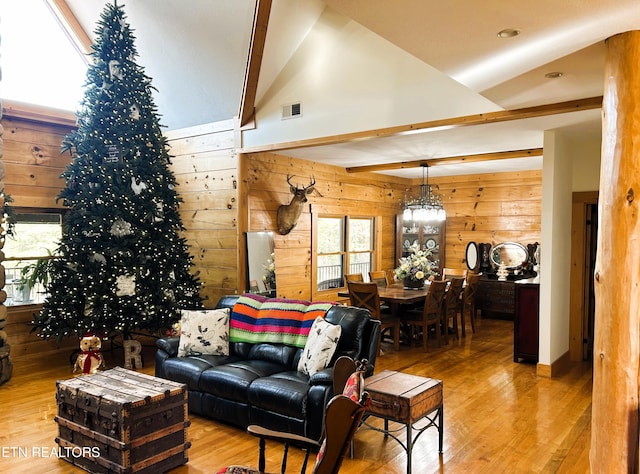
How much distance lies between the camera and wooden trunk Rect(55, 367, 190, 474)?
9.28 ft

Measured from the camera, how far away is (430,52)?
2797mm

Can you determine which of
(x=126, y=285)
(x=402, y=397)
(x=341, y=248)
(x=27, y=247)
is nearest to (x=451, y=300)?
(x=341, y=248)

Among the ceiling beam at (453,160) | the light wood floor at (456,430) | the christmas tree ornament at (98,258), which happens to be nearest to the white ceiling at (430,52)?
the ceiling beam at (453,160)

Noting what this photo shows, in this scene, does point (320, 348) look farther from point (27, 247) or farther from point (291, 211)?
point (27, 247)

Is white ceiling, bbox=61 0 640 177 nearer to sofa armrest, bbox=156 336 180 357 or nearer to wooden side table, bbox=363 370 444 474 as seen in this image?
wooden side table, bbox=363 370 444 474

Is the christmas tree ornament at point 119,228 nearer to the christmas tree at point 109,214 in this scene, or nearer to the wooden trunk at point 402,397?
the christmas tree at point 109,214

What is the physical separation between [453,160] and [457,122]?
2.78 m

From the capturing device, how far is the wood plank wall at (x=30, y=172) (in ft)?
17.6

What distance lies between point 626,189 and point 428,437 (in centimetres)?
220

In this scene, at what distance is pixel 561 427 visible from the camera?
12.2 ft

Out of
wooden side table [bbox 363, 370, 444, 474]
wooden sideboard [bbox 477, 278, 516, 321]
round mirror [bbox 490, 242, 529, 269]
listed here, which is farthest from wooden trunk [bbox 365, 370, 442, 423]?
round mirror [bbox 490, 242, 529, 269]

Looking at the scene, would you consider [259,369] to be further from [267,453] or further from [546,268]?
[546,268]

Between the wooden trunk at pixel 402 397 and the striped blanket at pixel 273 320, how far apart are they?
819 mm

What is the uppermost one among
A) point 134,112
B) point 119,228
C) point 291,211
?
point 134,112
